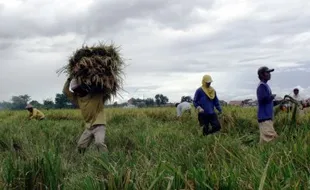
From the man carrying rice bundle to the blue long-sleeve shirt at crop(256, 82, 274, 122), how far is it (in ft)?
7.14

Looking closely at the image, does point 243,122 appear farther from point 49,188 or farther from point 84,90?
point 49,188

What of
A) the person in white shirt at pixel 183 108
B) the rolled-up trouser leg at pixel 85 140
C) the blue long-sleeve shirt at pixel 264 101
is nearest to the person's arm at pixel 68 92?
the rolled-up trouser leg at pixel 85 140

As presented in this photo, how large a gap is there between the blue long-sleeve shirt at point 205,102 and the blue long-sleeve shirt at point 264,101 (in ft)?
6.56

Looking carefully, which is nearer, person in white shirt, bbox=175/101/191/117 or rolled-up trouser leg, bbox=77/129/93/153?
rolled-up trouser leg, bbox=77/129/93/153

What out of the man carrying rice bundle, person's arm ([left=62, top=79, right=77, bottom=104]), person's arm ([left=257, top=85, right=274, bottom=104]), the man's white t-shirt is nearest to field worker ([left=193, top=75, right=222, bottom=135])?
person's arm ([left=257, top=85, right=274, bottom=104])

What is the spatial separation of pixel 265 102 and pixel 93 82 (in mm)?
2652

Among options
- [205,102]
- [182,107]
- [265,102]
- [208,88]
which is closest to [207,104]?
[205,102]

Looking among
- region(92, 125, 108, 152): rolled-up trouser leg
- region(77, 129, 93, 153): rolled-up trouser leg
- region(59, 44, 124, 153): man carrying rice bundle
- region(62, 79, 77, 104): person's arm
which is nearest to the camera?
region(92, 125, 108, 152): rolled-up trouser leg

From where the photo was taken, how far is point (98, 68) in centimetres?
709

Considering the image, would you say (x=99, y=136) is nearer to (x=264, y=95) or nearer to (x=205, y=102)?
(x=264, y=95)

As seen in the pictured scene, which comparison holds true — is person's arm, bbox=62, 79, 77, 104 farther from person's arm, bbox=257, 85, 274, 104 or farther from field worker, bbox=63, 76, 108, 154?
person's arm, bbox=257, 85, 274, 104

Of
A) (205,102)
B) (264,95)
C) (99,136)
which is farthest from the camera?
(205,102)

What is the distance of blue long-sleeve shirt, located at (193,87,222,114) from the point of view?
9.26 metres

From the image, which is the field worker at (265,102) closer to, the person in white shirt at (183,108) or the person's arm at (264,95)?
the person's arm at (264,95)
